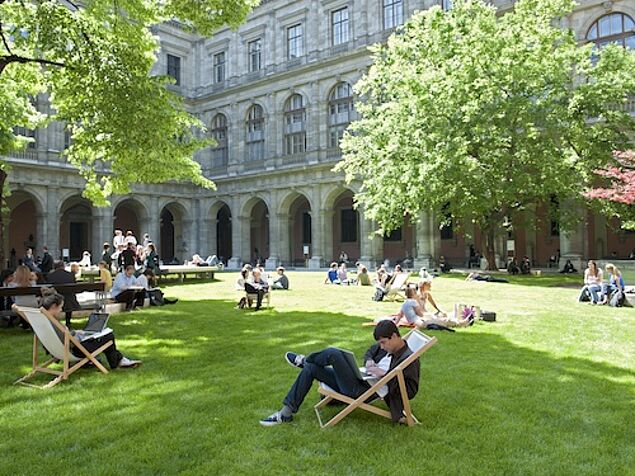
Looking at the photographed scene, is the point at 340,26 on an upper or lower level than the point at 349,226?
upper

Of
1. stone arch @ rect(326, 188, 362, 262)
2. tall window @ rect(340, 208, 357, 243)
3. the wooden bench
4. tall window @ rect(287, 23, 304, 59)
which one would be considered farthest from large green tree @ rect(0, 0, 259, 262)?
tall window @ rect(340, 208, 357, 243)

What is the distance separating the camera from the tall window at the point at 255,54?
1464 inches

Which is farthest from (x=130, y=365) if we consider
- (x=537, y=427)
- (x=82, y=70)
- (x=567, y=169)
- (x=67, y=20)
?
(x=567, y=169)

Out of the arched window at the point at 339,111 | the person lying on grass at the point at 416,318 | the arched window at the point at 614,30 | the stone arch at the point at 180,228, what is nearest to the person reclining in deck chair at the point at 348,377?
the person lying on grass at the point at 416,318

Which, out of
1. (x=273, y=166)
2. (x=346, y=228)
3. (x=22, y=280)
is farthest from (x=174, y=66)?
(x=22, y=280)

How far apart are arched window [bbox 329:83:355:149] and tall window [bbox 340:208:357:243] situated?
6.56m

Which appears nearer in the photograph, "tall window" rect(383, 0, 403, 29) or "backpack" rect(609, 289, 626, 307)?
"backpack" rect(609, 289, 626, 307)

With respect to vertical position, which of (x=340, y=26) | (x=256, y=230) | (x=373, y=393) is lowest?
(x=373, y=393)

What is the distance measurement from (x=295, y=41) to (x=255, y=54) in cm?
356

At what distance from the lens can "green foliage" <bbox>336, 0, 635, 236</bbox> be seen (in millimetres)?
19875

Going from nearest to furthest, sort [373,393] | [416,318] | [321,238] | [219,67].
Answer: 1. [373,393]
2. [416,318]
3. [321,238]
4. [219,67]

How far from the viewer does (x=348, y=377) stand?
185 inches

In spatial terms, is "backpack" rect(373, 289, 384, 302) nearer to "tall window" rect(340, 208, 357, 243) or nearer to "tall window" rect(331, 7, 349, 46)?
"tall window" rect(331, 7, 349, 46)

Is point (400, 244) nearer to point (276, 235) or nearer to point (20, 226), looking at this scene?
point (276, 235)
